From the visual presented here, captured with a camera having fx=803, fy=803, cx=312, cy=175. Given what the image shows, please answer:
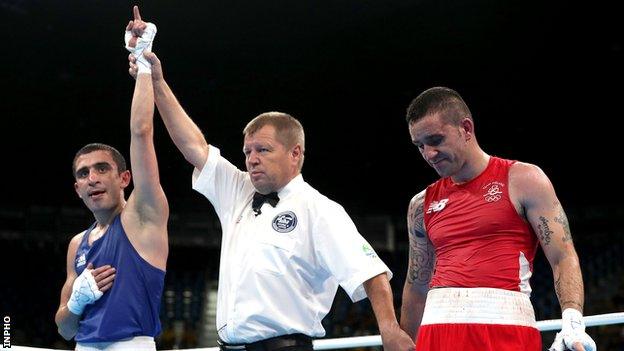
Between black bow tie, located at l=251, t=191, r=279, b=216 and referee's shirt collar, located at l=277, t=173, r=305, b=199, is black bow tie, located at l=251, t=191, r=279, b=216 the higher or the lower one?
the lower one

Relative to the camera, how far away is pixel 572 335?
2.41 m

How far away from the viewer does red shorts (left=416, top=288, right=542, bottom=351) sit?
2.61 metres

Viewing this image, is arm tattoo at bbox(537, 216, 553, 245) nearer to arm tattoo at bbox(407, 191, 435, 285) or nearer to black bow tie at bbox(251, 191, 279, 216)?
arm tattoo at bbox(407, 191, 435, 285)

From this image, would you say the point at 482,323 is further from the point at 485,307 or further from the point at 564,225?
the point at 564,225

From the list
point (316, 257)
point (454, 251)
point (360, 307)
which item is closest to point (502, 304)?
point (454, 251)

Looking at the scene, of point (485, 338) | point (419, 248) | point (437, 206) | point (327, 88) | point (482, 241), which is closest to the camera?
point (485, 338)

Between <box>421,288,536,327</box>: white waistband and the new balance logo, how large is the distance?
1.02 ft

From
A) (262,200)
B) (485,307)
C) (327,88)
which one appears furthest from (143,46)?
(327,88)

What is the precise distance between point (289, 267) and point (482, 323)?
26.8 inches

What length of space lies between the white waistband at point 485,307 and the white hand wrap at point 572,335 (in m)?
0.20

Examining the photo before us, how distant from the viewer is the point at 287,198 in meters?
2.96

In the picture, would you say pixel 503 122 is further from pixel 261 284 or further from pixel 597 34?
pixel 261 284

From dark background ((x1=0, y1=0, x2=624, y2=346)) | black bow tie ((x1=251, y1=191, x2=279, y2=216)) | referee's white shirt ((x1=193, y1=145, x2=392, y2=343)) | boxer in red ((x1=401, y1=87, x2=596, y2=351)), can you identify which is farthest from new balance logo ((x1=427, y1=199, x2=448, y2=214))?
dark background ((x1=0, y1=0, x2=624, y2=346))

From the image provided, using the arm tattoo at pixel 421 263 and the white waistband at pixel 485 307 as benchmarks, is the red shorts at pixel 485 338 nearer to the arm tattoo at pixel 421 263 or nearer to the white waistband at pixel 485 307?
the white waistband at pixel 485 307
